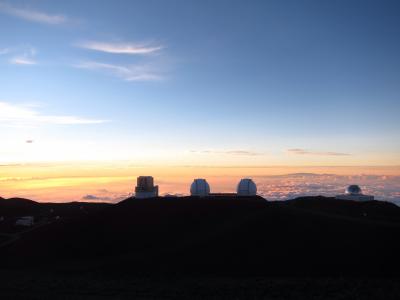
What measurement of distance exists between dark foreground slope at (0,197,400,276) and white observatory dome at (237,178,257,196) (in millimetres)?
2050

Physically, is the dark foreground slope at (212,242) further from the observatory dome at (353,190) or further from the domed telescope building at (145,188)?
the observatory dome at (353,190)

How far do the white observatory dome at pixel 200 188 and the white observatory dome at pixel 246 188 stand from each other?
4693 millimetres

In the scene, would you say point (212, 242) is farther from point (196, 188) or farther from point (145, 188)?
point (145, 188)

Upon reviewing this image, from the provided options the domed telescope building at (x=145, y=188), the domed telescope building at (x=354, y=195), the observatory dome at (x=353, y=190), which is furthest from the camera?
the observatory dome at (x=353, y=190)

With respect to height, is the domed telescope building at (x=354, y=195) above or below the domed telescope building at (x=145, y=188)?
below

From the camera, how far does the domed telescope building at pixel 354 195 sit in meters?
59.2

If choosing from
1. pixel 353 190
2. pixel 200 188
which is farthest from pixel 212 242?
pixel 353 190

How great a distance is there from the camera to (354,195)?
60594 millimetres

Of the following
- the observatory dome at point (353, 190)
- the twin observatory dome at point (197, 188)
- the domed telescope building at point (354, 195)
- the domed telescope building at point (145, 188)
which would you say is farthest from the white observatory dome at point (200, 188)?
the observatory dome at point (353, 190)

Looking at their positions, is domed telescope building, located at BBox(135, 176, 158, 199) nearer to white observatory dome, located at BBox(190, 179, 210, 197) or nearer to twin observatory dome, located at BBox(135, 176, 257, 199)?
twin observatory dome, located at BBox(135, 176, 257, 199)

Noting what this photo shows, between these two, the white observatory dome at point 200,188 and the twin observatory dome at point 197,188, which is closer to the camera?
the twin observatory dome at point 197,188

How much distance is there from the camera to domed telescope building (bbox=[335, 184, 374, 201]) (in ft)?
194

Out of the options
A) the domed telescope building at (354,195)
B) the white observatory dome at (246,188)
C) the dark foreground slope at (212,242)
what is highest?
the white observatory dome at (246,188)

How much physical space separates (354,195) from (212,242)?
34.1 metres
